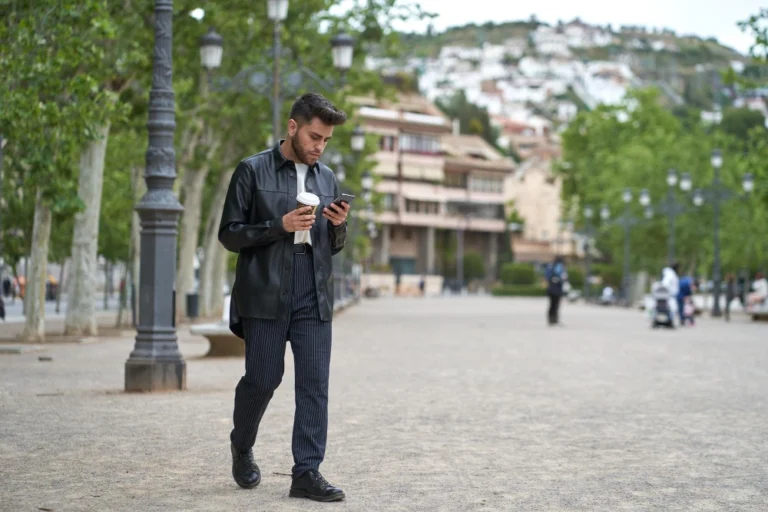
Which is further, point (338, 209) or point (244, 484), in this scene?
point (244, 484)

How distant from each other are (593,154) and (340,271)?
1814 inches

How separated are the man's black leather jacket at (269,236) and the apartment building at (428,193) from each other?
120 m

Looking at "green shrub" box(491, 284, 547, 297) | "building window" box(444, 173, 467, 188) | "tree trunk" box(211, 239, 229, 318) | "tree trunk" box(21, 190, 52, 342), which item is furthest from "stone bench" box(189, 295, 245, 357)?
"building window" box(444, 173, 467, 188)

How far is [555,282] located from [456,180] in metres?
106

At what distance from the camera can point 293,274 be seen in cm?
783

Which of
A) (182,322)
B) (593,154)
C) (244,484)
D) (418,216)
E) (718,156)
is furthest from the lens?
(418,216)

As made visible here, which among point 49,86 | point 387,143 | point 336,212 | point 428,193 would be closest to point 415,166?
point 428,193

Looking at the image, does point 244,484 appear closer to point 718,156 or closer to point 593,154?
point 718,156

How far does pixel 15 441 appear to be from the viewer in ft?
34.0

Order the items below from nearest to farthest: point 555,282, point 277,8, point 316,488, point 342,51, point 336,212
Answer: point 336,212, point 316,488, point 277,8, point 342,51, point 555,282

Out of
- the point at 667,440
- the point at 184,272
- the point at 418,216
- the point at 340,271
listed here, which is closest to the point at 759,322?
the point at 340,271

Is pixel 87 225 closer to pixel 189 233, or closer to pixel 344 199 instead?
pixel 189 233

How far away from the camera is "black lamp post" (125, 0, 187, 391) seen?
14.9 metres

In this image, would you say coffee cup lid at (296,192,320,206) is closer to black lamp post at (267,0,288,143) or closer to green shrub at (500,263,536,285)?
black lamp post at (267,0,288,143)
